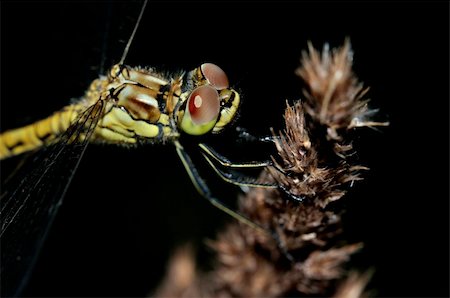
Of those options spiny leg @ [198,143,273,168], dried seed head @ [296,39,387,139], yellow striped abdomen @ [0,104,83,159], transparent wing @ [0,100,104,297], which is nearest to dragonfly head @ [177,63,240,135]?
spiny leg @ [198,143,273,168]

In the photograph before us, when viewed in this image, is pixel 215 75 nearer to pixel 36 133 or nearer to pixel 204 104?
pixel 204 104

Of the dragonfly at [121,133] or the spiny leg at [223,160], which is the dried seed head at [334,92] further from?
the dragonfly at [121,133]

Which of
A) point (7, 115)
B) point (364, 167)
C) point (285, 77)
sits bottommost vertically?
point (364, 167)

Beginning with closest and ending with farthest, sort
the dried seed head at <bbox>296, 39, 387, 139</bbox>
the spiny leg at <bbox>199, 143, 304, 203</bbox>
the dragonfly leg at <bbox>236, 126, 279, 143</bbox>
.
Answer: the dried seed head at <bbox>296, 39, 387, 139</bbox> → the spiny leg at <bbox>199, 143, 304, 203</bbox> → the dragonfly leg at <bbox>236, 126, 279, 143</bbox>

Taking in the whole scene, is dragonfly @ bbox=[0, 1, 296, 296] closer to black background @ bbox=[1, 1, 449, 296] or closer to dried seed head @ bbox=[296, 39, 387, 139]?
black background @ bbox=[1, 1, 449, 296]

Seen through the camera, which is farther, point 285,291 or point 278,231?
point 285,291

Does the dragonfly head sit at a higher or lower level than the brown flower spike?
higher

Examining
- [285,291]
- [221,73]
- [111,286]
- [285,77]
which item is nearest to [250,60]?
[285,77]

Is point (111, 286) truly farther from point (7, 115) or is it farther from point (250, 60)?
point (250, 60)
